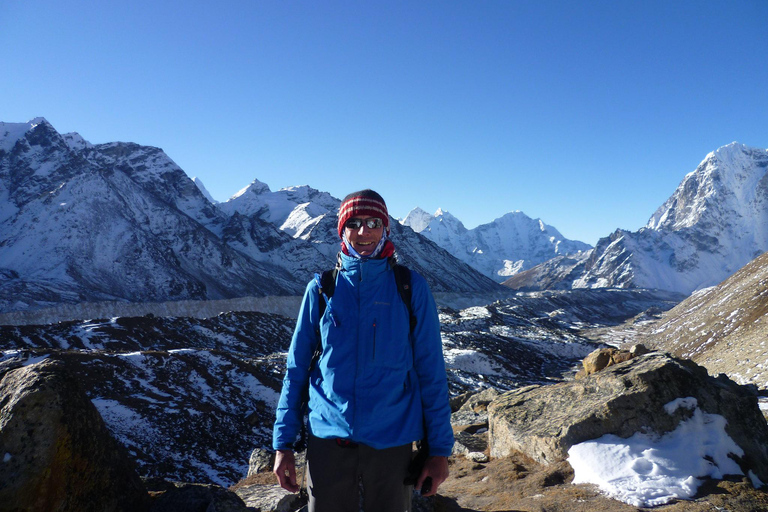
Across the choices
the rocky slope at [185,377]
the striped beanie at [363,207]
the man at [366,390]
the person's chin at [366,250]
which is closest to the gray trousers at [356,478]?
the man at [366,390]

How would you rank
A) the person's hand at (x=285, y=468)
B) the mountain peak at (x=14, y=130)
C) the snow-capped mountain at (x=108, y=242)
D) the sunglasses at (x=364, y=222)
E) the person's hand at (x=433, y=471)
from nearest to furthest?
the person's hand at (x=433, y=471)
the person's hand at (x=285, y=468)
the sunglasses at (x=364, y=222)
the snow-capped mountain at (x=108, y=242)
the mountain peak at (x=14, y=130)

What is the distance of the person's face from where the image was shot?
3877 millimetres

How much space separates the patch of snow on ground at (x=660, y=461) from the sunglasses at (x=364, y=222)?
4.90 meters

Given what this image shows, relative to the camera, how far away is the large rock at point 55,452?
15.1 ft

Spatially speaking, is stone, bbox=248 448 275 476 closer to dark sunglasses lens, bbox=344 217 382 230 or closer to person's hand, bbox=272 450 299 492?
person's hand, bbox=272 450 299 492

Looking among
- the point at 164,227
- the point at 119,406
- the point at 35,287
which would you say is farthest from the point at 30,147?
the point at 119,406

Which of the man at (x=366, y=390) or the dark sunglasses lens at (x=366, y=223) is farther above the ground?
the dark sunglasses lens at (x=366, y=223)

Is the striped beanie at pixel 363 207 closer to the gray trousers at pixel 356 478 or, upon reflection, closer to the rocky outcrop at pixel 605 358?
the gray trousers at pixel 356 478

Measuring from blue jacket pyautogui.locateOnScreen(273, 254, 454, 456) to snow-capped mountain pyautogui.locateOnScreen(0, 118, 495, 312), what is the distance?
262 feet

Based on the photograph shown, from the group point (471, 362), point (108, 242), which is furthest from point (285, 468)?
point (108, 242)

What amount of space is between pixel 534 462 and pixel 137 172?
197137 mm

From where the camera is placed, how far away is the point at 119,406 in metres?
18.5

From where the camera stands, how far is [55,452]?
480 cm

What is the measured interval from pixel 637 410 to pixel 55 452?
813 cm
